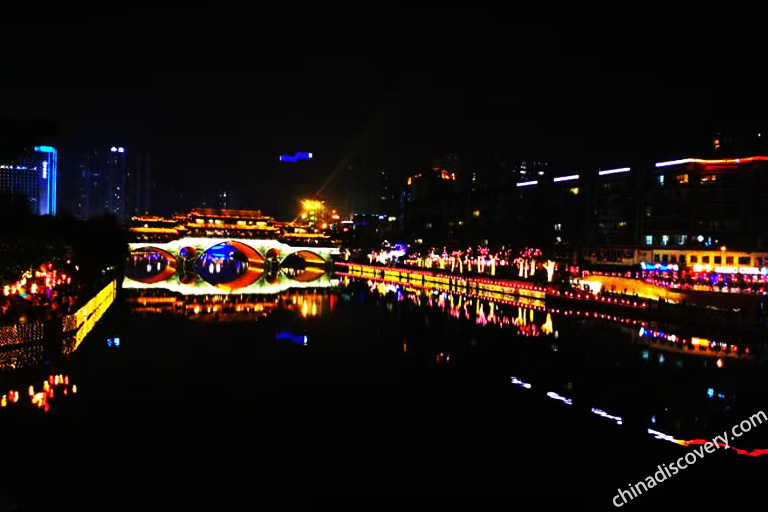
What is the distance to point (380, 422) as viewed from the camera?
615 inches

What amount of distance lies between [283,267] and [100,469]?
7937cm

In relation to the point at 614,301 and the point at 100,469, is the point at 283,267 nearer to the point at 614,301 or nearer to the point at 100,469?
the point at 614,301

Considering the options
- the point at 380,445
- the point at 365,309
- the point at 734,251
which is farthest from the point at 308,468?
the point at 734,251

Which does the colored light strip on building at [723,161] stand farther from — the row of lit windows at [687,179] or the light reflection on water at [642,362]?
the light reflection on water at [642,362]

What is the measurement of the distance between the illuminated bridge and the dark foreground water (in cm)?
2868

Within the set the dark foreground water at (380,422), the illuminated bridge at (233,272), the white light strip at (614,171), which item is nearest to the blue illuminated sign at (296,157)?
the illuminated bridge at (233,272)

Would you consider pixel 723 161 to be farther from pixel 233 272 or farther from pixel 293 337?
pixel 233 272

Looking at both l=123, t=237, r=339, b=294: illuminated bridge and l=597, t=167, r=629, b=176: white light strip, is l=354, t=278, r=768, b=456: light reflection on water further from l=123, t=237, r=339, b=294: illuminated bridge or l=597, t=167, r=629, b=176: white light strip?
l=597, t=167, r=629, b=176: white light strip

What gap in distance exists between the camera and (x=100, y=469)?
12344 mm

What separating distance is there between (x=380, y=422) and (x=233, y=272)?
65.6 m

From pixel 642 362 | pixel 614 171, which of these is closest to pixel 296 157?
pixel 614 171

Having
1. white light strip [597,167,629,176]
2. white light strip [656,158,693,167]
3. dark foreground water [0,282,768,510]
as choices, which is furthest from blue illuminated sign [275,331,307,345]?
white light strip [597,167,629,176]

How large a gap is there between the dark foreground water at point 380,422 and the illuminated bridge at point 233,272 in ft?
94.1

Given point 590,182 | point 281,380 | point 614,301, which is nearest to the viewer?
point 281,380
